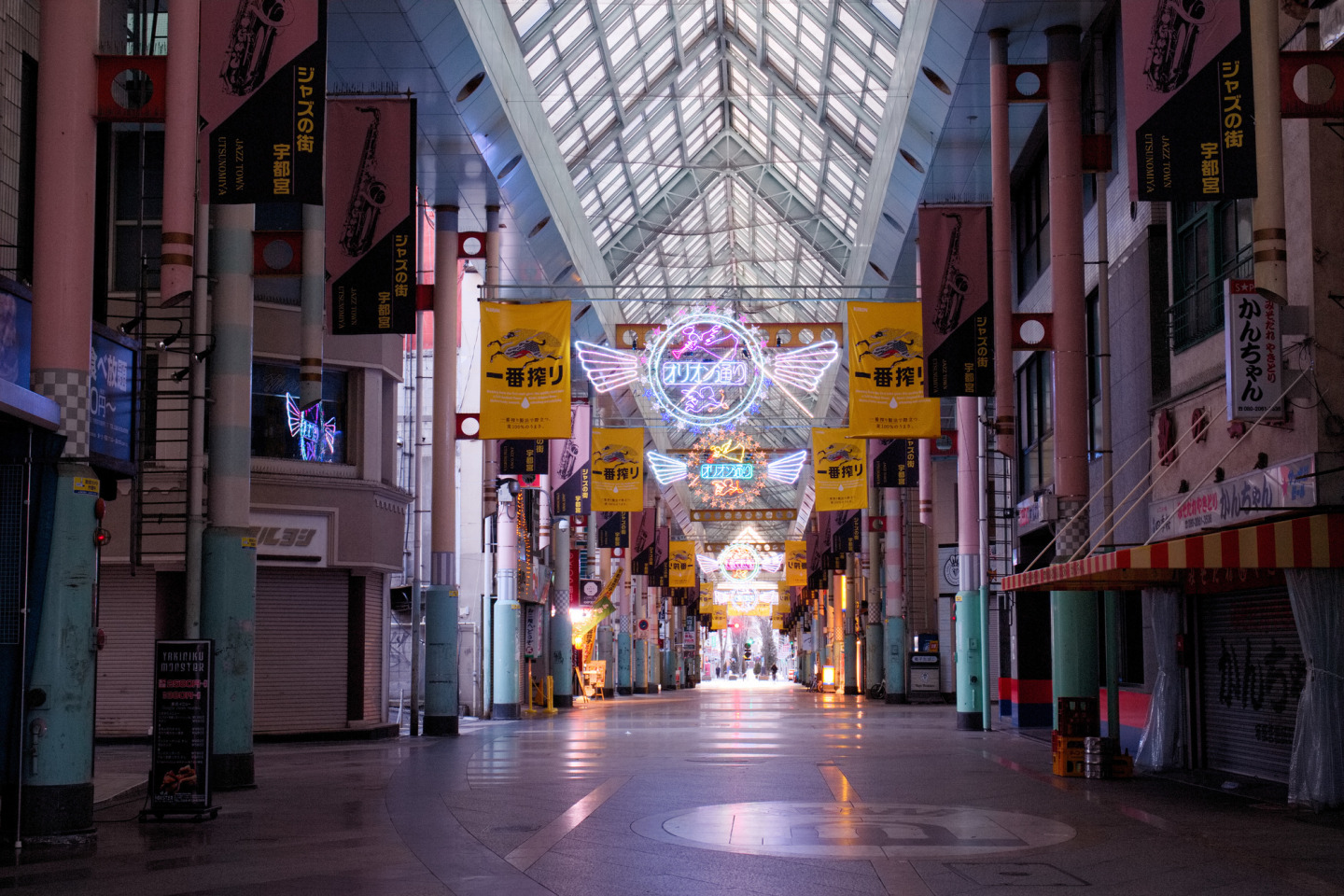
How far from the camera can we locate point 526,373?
86.5 feet

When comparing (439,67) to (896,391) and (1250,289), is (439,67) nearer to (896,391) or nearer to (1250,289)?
(896,391)

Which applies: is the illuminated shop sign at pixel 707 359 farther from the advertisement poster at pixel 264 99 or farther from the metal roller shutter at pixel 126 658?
the advertisement poster at pixel 264 99

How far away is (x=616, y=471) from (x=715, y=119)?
10.3m

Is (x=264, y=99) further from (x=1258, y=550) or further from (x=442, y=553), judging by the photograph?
(x=442, y=553)

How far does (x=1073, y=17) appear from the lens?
71.1 ft

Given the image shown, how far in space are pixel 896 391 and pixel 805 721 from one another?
12061mm

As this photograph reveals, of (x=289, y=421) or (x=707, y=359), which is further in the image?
(x=707, y=359)

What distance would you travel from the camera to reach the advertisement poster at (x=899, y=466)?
38281 mm

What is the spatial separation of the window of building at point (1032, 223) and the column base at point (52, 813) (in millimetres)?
20864

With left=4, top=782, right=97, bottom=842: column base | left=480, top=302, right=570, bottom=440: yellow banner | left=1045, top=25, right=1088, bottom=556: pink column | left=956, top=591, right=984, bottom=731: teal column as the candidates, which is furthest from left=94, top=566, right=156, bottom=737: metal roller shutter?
left=956, top=591, right=984, bottom=731: teal column

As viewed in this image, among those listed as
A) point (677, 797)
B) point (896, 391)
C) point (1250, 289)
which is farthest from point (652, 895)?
point (896, 391)

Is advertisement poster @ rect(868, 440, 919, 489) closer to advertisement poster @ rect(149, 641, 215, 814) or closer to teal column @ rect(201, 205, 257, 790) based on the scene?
teal column @ rect(201, 205, 257, 790)

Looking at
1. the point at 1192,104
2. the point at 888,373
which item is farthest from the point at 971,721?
the point at 1192,104

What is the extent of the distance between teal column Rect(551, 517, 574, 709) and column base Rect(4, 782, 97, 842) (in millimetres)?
31844
